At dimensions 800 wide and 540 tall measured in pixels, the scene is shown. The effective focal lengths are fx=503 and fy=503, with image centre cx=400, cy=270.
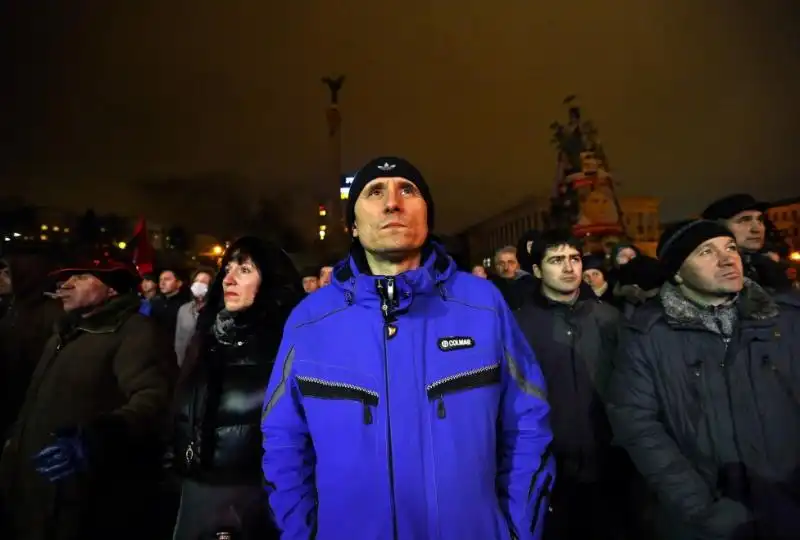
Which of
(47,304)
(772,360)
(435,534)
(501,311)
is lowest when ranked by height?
(435,534)

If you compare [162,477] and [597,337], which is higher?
[597,337]

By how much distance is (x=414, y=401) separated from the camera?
1946 mm

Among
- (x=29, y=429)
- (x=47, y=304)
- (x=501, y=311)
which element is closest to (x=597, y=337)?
(x=501, y=311)

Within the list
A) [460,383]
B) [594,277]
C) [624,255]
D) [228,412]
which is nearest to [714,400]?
[460,383]

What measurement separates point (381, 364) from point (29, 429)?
2.92 meters

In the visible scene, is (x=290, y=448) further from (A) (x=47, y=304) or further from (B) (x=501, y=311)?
(A) (x=47, y=304)

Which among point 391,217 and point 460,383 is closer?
point 460,383

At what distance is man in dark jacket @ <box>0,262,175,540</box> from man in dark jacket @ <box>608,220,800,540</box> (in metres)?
2.98

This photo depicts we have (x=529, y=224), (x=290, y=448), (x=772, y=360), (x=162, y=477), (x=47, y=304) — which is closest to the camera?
(x=290, y=448)

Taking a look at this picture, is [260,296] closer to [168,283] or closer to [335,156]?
[168,283]

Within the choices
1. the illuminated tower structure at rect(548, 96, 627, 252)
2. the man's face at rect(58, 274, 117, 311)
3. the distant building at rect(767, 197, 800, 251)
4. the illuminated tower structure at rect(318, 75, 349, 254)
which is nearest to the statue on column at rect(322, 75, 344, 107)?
the illuminated tower structure at rect(318, 75, 349, 254)

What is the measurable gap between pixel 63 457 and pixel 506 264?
6.46 metres

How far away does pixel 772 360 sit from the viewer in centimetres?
265

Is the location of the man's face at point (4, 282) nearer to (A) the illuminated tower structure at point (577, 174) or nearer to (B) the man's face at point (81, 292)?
(B) the man's face at point (81, 292)
